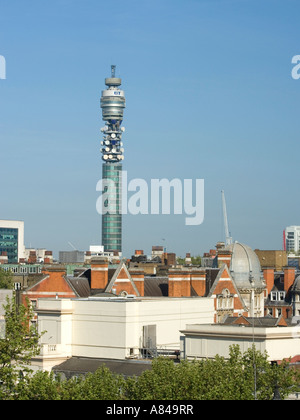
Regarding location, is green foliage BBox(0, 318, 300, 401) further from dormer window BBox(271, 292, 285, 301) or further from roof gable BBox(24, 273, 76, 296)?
dormer window BBox(271, 292, 285, 301)

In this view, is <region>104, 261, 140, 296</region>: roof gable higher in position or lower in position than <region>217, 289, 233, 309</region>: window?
higher

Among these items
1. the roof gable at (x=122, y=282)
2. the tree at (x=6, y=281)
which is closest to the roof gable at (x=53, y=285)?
the roof gable at (x=122, y=282)

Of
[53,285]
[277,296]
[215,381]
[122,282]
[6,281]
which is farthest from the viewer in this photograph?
[6,281]

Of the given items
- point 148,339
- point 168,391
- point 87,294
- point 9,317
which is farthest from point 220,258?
point 168,391

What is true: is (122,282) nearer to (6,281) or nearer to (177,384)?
(177,384)

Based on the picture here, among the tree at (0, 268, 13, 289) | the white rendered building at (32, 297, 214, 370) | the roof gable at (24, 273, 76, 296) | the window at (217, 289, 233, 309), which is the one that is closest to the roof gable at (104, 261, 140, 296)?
the roof gable at (24, 273, 76, 296)

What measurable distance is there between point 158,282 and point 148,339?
2801 cm

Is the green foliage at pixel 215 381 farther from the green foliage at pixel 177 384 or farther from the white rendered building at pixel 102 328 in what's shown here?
the white rendered building at pixel 102 328

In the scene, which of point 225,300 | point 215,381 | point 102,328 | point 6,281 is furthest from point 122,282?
point 6,281

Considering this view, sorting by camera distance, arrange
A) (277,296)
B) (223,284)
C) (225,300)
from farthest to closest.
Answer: (277,296) → (223,284) → (225,300)

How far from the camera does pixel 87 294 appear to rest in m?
90.9
